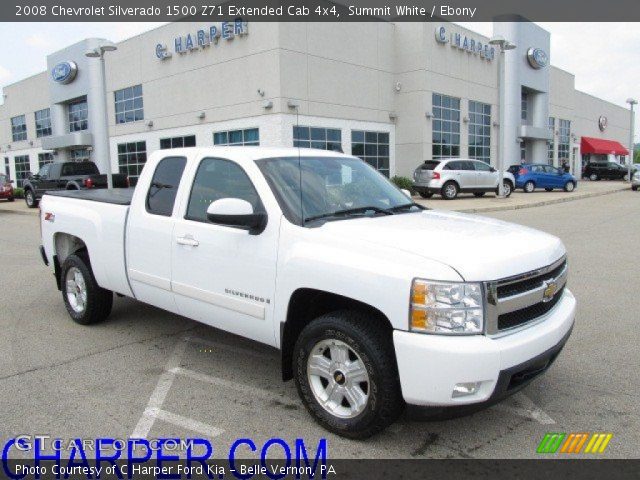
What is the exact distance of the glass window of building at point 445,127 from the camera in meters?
32.9

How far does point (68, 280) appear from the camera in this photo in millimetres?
6266

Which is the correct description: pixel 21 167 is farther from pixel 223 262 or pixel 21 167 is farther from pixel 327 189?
pixel 327 189

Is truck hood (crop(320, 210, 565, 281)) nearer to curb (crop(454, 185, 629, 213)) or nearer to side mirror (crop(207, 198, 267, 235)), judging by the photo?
side mirror (crop(207, 198, 267, 235))

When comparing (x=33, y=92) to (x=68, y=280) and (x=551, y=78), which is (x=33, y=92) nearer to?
(x=551, y=78)

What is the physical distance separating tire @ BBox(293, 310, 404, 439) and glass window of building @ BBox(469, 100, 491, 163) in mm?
34856

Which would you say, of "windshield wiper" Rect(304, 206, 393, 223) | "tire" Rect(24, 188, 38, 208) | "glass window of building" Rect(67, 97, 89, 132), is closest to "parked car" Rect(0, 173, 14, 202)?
"tire" Rect(24, 188, 38, 208)

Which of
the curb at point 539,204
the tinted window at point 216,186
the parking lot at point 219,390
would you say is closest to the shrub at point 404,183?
the curb at point 539,204

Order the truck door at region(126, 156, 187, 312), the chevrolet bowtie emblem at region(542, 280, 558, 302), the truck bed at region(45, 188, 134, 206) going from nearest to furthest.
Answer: the chevrolet bowtie emblem at region(542, 280, 558, 302), the truck door at region(126, 156, 187, 312), the truck bed at region(45, 188, 134, 206)

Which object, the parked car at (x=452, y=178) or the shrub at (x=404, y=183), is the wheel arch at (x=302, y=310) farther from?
the shrub at (x=404, y=183)

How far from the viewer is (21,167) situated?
160 ft

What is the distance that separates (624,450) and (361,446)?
5.24 ft

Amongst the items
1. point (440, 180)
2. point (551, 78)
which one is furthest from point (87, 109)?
point (551, 78)

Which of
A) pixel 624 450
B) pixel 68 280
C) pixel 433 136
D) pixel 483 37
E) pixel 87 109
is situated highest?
pixel 483 37

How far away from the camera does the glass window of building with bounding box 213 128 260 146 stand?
27.2 m
